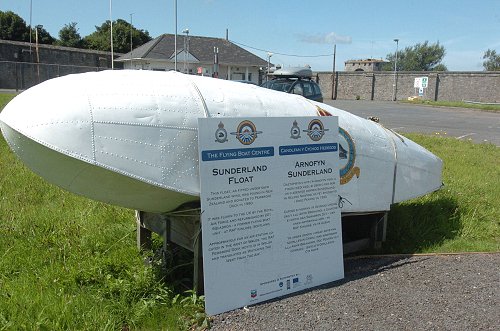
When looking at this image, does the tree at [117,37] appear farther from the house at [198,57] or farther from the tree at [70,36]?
the house at [198,57]

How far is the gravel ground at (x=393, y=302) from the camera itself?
3594 millimetres

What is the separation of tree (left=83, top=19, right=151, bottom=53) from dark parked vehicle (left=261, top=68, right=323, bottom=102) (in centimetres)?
5593

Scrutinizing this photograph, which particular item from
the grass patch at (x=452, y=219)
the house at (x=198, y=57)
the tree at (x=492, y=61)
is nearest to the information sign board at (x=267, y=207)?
the grass patch at (x=452, y=219)

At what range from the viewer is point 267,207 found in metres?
3.92

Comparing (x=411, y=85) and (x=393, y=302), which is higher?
(x=411, y=85)

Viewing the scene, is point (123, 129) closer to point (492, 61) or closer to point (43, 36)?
point (43, 36)

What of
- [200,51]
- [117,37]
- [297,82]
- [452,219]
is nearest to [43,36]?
[117,37]

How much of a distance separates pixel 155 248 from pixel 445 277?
2797mm

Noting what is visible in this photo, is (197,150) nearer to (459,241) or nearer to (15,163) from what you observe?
(459,241)

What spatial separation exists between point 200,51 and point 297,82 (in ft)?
113

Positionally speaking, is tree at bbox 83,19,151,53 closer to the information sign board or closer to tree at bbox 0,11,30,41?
tree at bbox 0,11,30,41

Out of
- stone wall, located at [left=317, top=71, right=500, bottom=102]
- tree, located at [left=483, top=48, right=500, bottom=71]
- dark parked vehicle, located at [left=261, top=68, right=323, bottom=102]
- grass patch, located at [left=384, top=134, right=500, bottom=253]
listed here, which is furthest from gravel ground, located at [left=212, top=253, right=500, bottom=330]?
tree, located at [left=483, top=48, right=500, bottom=71]

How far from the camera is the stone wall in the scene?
50.3 meters

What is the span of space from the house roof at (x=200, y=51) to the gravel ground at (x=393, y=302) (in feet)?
137
